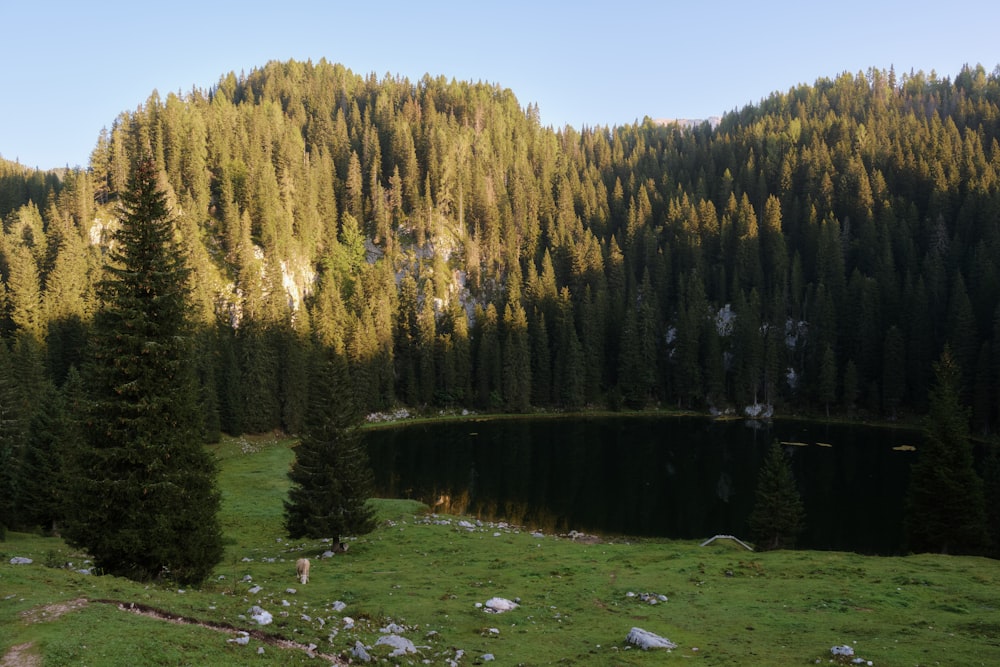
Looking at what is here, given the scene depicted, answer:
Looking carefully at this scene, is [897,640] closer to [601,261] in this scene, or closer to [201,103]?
[601,261]

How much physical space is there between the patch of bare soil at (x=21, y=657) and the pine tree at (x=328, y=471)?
27.9m

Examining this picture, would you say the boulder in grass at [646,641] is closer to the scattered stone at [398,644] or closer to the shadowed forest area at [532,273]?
the scattered stone at [398,644]

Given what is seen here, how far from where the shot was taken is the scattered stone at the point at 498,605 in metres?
25.4

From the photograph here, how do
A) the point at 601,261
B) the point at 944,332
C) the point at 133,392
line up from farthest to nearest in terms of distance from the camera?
the point at 601,261
the point at 944,332
the point at 133,392

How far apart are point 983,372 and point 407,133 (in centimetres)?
16422

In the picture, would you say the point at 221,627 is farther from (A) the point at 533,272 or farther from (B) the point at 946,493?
(A) the point at 533,272

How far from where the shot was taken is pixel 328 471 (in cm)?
4194

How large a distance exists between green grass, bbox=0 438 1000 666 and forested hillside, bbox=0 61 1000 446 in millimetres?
67894

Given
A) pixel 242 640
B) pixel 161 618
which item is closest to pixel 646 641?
pixel 242 640

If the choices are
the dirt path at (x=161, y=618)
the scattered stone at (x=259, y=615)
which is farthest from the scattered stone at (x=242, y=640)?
the scattered stone at (x=259, y=615)

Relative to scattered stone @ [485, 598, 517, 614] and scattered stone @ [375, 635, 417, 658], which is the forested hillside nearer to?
scattered stone @ [485, 598, 517, 614]

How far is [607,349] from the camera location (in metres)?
156

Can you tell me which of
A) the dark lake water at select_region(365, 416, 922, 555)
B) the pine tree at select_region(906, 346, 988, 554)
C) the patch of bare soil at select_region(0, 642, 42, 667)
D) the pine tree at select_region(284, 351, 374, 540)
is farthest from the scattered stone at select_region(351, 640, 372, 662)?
the pine tree at select_region(906, 346, 988, 554)

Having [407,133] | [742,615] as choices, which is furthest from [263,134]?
[742,615]
